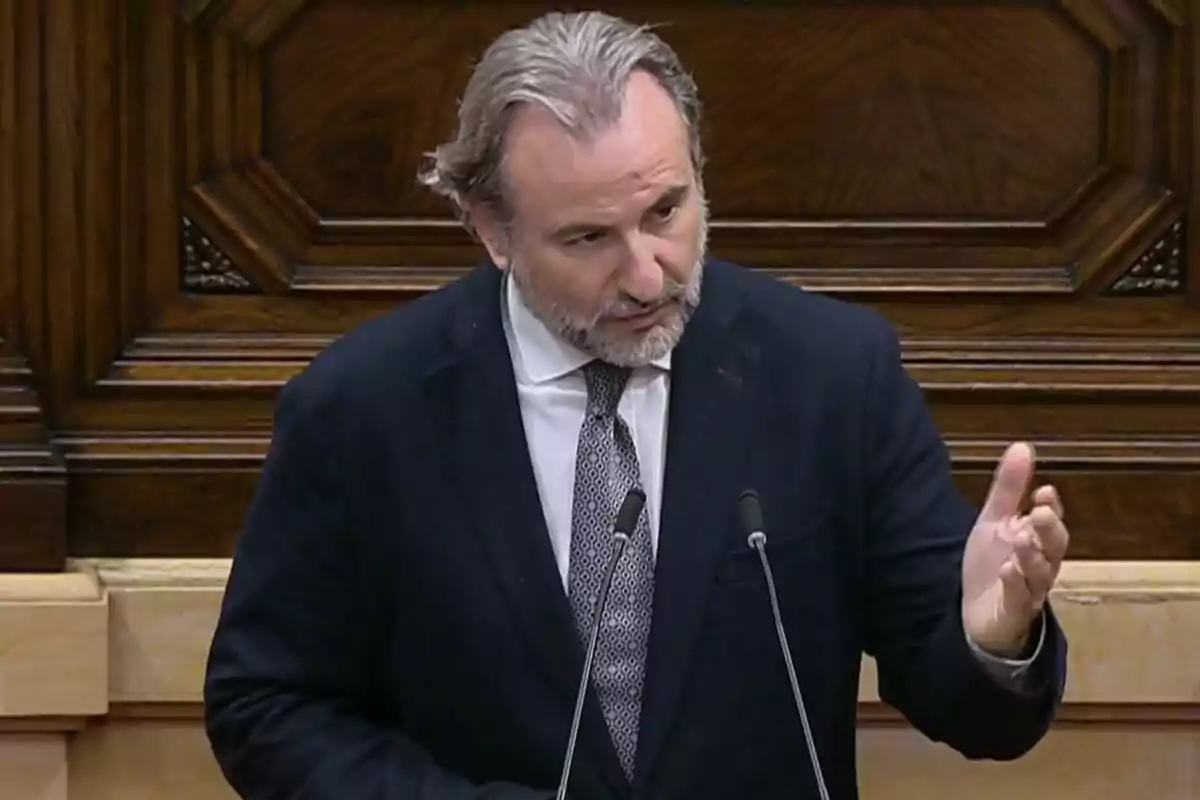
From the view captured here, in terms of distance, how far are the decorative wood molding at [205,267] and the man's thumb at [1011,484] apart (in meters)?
1.51

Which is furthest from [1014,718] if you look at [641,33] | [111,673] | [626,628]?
[111,673]

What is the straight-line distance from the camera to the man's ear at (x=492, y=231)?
2.30 m

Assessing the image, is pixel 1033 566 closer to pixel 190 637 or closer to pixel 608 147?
pixel 608 147

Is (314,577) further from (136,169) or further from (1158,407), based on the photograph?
(1158,407)

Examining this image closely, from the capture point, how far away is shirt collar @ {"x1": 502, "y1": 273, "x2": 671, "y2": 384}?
2.27 metres

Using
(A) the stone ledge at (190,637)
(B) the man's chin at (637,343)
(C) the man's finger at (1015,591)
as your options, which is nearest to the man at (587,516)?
(B) the man's chin at (637,343)

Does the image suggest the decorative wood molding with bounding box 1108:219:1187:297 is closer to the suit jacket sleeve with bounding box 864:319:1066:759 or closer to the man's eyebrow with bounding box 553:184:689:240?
the suit jacket sleeve with bounding box 864:319:1066:759

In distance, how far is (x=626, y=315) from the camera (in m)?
2.18

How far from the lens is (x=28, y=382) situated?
123 inches

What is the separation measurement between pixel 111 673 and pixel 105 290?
1.78 feet

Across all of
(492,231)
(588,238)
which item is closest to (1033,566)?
(588,238)

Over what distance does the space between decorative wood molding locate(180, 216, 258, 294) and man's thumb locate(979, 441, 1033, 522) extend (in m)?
1.51

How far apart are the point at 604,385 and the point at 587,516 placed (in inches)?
5.5

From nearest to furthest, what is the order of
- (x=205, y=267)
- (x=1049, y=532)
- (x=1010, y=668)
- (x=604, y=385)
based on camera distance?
(x=1049, y=532), (x=1010, y=668), (x=604, y=385), (x=205, y=267)
